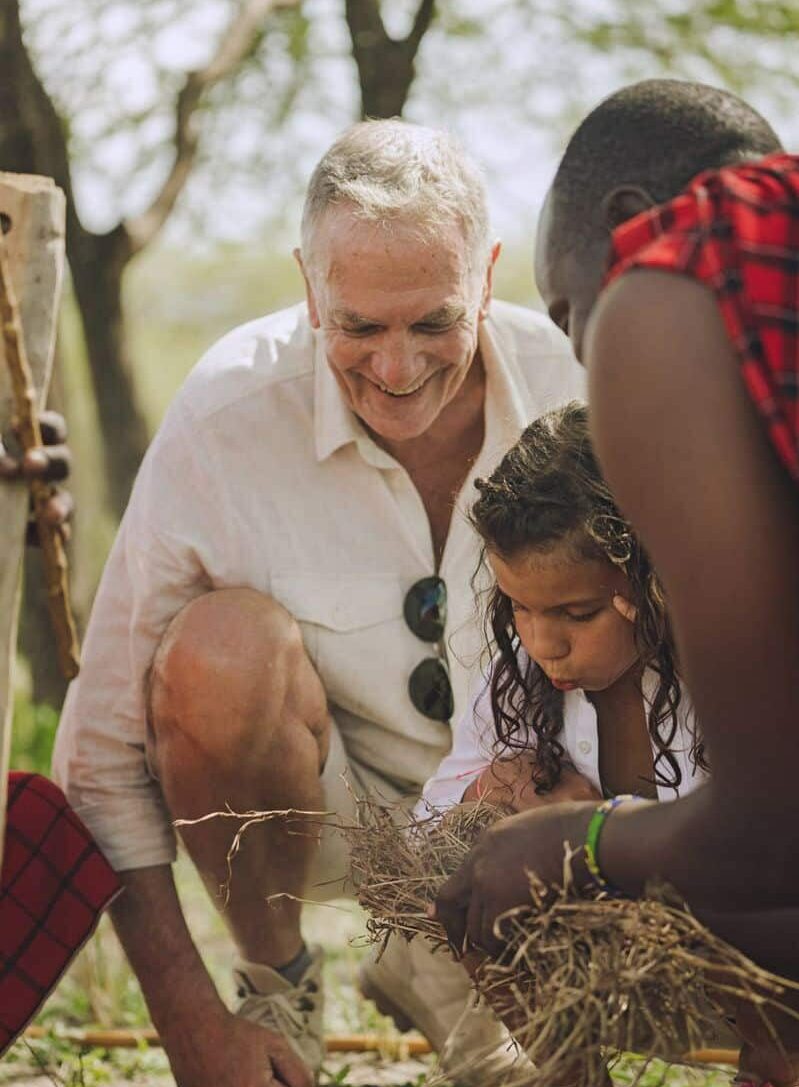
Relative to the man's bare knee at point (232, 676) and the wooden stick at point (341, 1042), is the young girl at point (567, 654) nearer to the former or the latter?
the man's bare knee at point (232, 676)

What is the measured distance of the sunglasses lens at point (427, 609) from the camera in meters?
3.27

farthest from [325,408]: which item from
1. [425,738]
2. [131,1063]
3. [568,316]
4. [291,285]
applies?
[291,285]

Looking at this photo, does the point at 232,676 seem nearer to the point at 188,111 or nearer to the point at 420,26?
the point at 188,111

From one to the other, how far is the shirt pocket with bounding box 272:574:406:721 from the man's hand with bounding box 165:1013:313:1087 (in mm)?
680

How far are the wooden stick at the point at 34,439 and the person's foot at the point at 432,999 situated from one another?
926 mm

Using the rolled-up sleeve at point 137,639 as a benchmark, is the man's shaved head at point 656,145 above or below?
above

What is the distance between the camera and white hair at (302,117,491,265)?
3047 millimetres

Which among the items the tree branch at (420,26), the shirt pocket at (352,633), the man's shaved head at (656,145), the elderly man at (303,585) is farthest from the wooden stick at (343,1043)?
the tree branch at (420,26)

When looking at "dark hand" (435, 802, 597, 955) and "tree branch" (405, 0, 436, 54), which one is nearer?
"dark hand" (435, 802, 597, 955)

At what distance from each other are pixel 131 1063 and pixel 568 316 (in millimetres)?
2051

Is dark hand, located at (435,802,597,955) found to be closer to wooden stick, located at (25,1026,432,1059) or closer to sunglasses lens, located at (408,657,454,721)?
sunglasses lens, located at (408,657,454,721)

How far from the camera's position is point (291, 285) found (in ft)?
34.0

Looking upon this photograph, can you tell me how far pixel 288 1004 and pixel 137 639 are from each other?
2.52 ft

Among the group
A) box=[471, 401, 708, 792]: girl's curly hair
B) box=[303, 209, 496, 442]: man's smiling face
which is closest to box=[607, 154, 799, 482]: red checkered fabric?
box=[471, 401, 708, 792]: girl's curly hair
